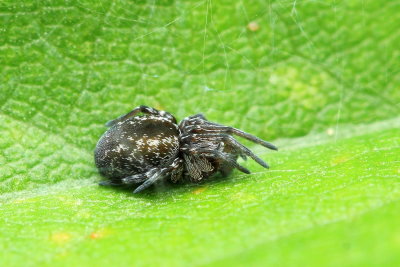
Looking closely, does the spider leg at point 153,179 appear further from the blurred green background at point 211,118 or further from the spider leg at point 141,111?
the spider leg at point 141,111

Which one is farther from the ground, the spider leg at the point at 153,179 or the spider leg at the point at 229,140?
the spider leg at the point at 229,140

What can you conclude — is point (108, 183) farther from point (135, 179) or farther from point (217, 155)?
point (217, 155)

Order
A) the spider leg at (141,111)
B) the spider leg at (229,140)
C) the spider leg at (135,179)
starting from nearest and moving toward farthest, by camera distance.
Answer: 1. the spider leg at (135,179)
2. the spider leg at (229,140)
3. the spider leg at (141,111)

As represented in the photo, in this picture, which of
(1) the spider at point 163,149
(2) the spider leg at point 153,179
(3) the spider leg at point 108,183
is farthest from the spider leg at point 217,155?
(3) the spider leg at point 108,183

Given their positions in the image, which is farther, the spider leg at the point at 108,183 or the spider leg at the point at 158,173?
the spider leg at the point at 108,183

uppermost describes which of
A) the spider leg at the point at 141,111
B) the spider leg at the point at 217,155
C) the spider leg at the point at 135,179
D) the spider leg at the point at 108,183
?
the spider leg at the point at 141,111

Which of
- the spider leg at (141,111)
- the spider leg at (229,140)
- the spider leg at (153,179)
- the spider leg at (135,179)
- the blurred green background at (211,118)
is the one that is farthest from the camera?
the spider leg at (141,111)

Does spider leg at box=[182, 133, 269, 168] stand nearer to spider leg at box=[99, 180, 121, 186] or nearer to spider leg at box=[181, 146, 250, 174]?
spider leg at box=[181, 146, 250, 174]
